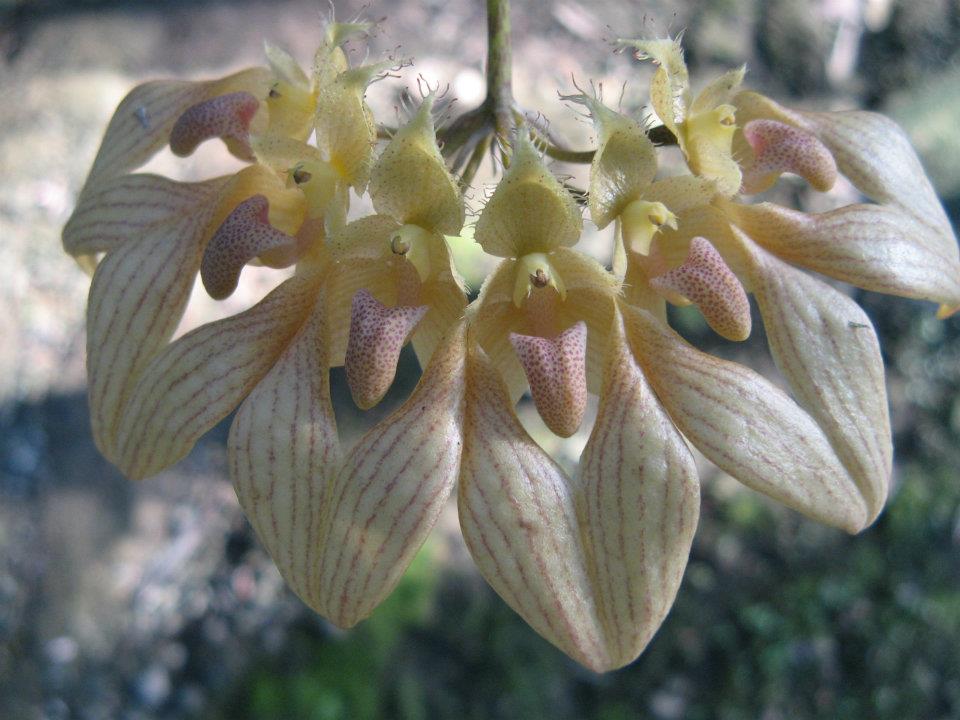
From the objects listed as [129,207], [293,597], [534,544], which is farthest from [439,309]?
[293,597]

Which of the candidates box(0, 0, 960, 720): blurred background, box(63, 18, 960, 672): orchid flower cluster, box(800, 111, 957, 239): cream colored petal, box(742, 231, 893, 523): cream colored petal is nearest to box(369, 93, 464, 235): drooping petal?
box(63, 18, 960, 672): orchid flower cluster

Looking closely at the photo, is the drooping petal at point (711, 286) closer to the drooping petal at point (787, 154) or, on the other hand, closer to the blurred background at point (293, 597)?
the drooping petal at point (787, 154)

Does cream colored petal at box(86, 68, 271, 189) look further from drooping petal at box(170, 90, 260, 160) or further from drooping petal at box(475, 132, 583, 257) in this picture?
drooping petal at box(475, 132, 583, 257)

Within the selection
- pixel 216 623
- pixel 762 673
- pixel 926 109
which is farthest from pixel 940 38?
pixel 216 623

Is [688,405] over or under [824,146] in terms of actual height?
under

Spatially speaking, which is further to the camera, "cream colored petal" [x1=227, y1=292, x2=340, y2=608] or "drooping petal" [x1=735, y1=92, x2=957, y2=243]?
"drooping petal" [x1=735, y1=92, x2=957, y2=243]

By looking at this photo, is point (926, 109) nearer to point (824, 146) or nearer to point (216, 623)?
point (824, 146)

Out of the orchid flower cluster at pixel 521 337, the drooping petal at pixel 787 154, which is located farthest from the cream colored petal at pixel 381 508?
the drooping petal at pixel 787 154
